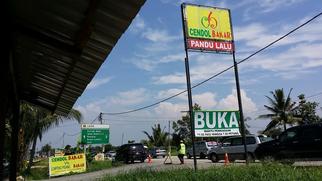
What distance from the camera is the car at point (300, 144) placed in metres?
20.0

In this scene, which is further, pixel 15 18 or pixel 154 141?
pixel 154 141

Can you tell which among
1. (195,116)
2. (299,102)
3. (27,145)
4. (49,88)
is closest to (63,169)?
(27,145)

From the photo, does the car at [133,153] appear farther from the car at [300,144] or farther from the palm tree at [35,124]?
the car at [300,144]

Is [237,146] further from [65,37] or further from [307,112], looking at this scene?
[307,112]

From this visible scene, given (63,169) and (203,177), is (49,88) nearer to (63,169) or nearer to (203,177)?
(203,177)

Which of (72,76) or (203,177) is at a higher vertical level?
(72,76)

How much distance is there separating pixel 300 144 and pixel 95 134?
23232 mm

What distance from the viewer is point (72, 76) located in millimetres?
7637

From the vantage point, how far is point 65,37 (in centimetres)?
564

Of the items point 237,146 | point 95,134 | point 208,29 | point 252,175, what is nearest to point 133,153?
point 95,134

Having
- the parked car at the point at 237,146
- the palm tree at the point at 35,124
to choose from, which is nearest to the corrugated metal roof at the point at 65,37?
the parked car at the point at 237,146

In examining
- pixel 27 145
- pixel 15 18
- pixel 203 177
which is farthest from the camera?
pixel 27 145

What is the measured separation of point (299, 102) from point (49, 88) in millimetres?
56280

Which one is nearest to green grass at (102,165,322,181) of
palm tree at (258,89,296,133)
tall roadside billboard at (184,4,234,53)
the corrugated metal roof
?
the corrugated metal roof
